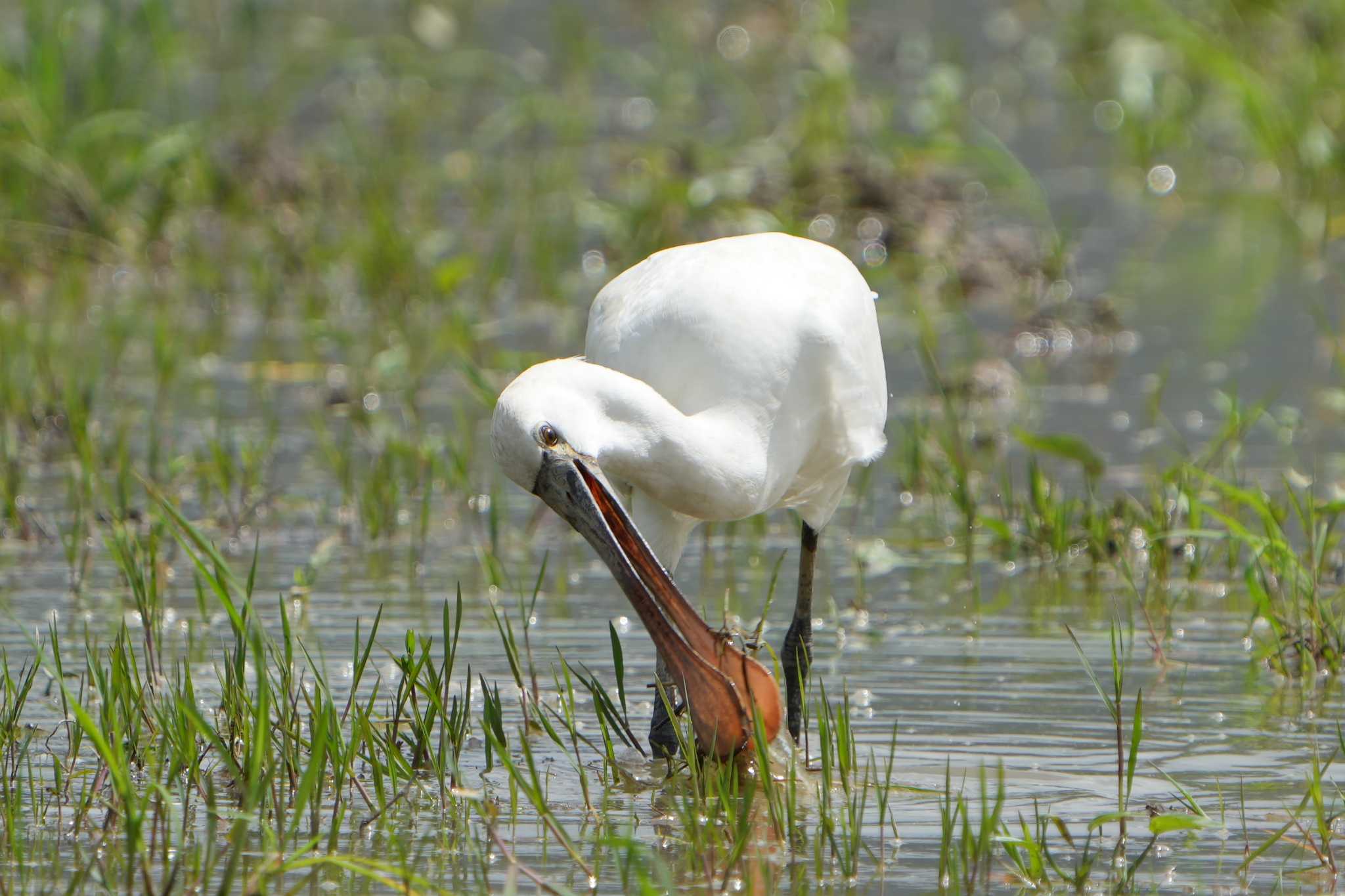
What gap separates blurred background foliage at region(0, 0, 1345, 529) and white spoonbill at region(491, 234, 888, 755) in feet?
5.50

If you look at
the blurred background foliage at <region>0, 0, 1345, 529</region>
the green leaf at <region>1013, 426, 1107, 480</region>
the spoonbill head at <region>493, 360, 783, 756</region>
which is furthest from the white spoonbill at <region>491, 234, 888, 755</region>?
the blurred background foliage at <region>0, 0, 1345, 529</region>

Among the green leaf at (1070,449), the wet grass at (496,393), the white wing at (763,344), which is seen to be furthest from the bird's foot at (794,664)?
the green leaf at (1070,449)

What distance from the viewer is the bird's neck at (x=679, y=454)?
15.5ft

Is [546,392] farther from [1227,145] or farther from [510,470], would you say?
[1227,145]

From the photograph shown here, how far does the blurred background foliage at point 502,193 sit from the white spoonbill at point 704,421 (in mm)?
1675

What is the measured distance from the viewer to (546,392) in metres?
4.62

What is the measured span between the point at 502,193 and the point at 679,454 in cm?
855

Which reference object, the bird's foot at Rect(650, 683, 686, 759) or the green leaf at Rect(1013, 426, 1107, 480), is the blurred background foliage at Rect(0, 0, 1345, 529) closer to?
the green leaf at Rect(1013, 426, 1107, 480)

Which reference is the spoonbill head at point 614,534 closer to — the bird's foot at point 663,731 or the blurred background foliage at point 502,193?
the bird's foot at point 663,731

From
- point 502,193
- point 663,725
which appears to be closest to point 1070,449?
point 663,725

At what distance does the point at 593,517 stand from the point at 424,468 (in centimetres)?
308

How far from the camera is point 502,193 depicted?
518 inches

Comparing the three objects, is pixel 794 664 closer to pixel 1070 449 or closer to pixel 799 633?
pixel 799 633

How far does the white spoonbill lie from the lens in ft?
15.3
